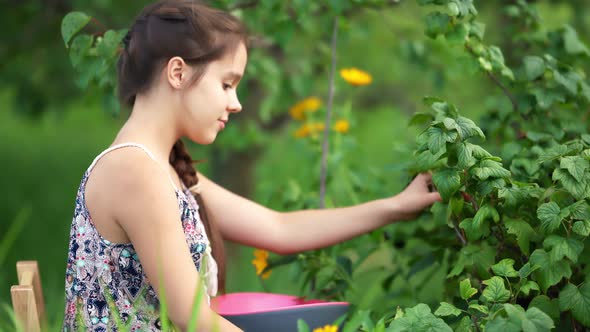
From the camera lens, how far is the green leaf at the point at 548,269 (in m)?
1.89

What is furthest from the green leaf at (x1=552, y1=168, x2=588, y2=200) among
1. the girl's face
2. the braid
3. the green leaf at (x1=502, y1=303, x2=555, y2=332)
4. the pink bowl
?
the braid

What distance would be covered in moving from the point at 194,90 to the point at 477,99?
6.60 meters

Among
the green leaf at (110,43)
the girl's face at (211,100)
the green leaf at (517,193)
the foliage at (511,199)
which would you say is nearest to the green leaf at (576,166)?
the foliage at (511,199)

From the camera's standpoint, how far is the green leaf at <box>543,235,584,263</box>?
1863mm

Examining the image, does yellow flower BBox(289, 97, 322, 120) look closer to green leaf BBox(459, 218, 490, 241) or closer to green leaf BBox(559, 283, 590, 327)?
green leaf BBox(459, 218, 490, 241)

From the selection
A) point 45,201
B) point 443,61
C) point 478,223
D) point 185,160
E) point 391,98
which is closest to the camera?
point 478,223

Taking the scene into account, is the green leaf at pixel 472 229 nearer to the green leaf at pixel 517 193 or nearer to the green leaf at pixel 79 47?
the green leaf at pixel 517 193

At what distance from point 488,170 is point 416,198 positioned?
40cm

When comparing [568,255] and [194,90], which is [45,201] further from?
[568,255]

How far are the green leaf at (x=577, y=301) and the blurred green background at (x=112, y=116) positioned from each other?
718 millimetres

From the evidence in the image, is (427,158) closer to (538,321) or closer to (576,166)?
(576,166)

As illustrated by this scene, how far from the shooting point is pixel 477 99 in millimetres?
8250

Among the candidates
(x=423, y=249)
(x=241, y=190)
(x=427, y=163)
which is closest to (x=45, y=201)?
(x=241, y=190)

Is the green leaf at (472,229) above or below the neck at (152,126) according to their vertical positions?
below
